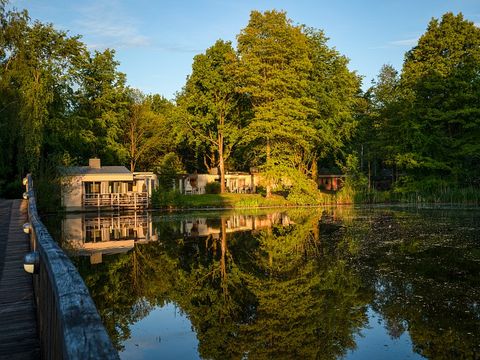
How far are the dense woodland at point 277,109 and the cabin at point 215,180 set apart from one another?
8.84 ft

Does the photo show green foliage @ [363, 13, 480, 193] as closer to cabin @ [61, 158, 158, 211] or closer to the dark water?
cabin @ [61, 158, 158, 211]

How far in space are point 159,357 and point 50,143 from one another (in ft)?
127

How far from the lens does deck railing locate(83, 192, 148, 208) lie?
39.9m

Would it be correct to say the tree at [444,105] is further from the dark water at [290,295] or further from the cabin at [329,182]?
the dark water at [290,295]

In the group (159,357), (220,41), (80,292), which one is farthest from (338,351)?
(220,41)

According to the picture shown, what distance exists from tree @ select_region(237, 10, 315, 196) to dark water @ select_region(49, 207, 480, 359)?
25.5 meters

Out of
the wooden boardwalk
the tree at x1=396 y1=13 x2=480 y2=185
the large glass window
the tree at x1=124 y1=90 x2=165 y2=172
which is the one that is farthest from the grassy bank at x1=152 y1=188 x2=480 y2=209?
the wooden boardwalk

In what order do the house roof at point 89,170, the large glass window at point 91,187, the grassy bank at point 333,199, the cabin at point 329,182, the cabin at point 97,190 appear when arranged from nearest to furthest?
the cabin at point 97,190 < the house roof at point 89,170 < the grassy bank at point 333,199 < the large glass window at point 91,187 < the cabin at point 329,182

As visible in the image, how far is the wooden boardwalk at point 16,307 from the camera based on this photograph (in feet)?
16.0

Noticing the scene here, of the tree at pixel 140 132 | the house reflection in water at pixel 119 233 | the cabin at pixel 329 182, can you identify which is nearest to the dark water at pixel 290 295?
the house reflection in water at pixel 119 233

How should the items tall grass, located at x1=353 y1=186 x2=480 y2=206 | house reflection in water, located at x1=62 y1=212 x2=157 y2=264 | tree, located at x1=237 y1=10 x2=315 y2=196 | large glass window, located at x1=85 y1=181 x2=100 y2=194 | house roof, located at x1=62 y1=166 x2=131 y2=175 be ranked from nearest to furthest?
house reflection in water, located at x1=62 y1=212 x2=157 y2=264 → tall grass, located at x1=353 y1=186 x2=480 y2=206 → house roof, located at x1=62 y1=166 x2=131 y2=175 → large glass window, located at x1=85 y1=181 x2=100 y2=194 → tree, located at x1=237 y1=10 x2=315 y2=196

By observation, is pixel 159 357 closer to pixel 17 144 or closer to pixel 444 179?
pixel 17 144

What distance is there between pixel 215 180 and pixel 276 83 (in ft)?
53.6

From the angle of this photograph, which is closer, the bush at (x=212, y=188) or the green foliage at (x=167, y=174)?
the green foliage at (x=167, y=174)
